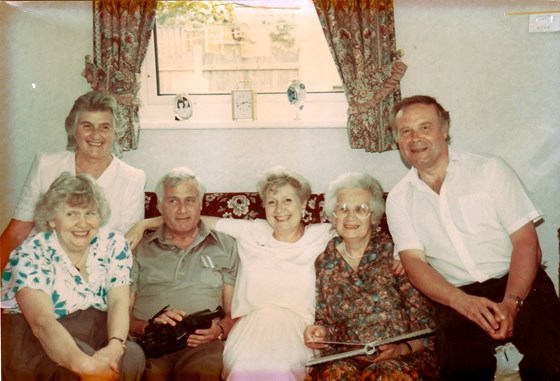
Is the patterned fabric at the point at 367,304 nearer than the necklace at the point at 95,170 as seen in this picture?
Yes

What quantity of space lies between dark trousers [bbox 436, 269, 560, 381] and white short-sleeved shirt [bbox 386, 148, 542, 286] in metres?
0.14

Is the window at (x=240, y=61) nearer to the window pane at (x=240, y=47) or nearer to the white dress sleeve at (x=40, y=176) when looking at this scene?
the window pane at (x=240, y=47)

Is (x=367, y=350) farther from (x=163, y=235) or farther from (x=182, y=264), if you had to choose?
(x=163, y=235)

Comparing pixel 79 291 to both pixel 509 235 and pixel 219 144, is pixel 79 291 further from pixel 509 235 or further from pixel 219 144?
pixel 509 235

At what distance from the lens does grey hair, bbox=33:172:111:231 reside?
84.1 inches

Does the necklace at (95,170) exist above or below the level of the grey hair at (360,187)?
above

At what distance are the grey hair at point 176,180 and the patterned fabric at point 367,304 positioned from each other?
1.86 ft

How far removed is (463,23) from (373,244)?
97cm

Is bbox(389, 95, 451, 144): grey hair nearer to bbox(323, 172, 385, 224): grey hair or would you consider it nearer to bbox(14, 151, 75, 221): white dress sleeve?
bbox(323, 172, 385, 224): grey hair

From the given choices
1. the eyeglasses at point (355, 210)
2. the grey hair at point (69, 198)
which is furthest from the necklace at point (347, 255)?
the grey hair at point (69, 198)

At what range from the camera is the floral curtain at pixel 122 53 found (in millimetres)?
2285

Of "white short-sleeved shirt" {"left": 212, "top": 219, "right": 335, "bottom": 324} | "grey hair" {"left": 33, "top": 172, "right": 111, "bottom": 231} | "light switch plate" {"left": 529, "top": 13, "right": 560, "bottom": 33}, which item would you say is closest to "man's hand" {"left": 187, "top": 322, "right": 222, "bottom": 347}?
"white short-sleeved shirt" {"left": 212, "top": 219, "right": 335, "bottom": 324}

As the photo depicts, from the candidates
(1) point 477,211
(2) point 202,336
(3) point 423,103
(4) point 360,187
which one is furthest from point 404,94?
(2) point 202,336

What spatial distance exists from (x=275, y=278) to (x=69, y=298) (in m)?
0.79
